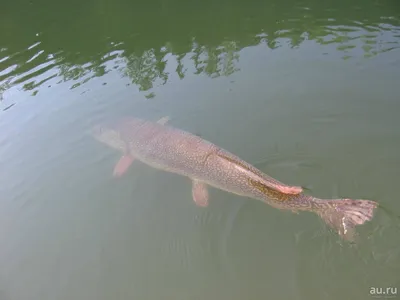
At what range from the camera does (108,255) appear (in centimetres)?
474

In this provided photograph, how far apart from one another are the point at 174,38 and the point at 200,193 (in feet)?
22.0

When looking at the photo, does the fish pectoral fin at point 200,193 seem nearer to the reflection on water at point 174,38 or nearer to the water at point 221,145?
the water at point 221,145

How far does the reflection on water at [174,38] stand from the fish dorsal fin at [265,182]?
3.46m

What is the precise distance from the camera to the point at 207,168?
5.01m

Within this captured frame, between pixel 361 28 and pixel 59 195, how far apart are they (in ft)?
25.0

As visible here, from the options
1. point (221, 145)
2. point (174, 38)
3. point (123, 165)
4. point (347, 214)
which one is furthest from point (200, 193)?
point (174, 38)

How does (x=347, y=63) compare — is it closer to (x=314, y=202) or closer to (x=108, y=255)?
(x=314, y=202)

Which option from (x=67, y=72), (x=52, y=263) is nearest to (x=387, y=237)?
(x=52, y=263)

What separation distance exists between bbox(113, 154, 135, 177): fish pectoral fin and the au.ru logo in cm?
364

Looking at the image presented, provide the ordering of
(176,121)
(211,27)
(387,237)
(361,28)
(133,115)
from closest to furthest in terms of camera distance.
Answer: (387,237), (176,121), (133,115), (361,28), (211,27)

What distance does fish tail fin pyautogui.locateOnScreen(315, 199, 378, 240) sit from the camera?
3.96 m

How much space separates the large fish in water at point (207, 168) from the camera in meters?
4.05

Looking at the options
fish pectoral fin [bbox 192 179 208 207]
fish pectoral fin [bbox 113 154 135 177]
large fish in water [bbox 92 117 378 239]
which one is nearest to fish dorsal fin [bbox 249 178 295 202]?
large fish in water [bbox 92 117 378 239]

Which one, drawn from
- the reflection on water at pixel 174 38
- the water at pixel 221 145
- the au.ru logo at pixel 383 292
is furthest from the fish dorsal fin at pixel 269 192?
the reflection on water at pixel 174 38
